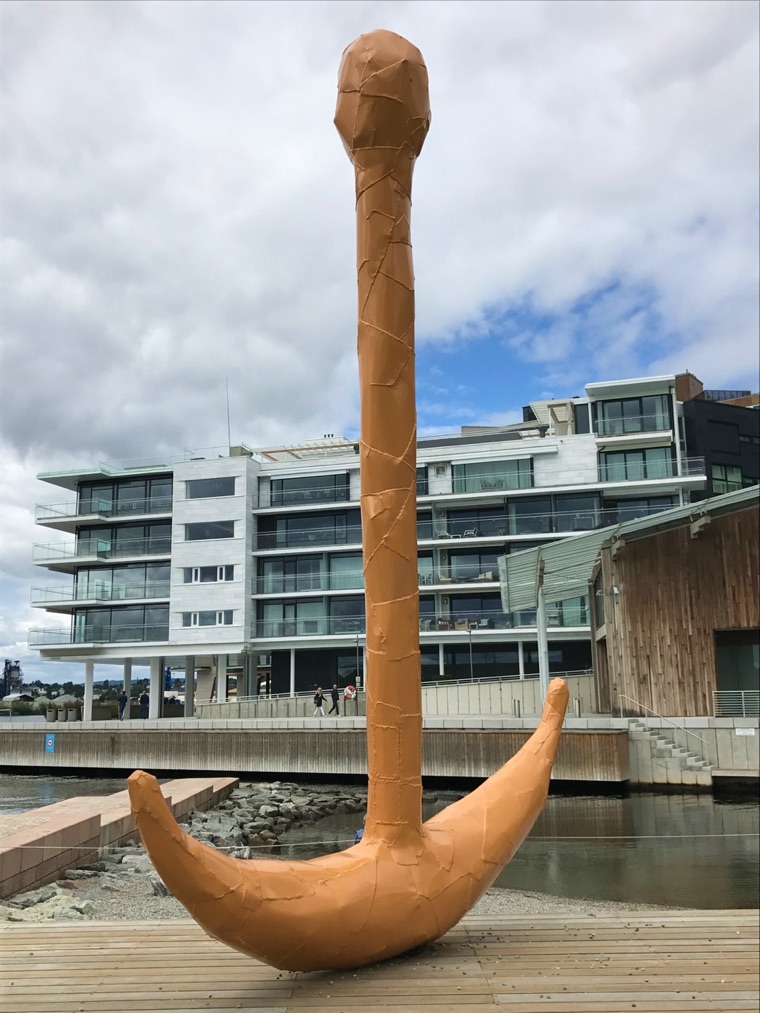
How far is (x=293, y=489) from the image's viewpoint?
37.7 m

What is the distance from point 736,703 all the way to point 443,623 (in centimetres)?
1606

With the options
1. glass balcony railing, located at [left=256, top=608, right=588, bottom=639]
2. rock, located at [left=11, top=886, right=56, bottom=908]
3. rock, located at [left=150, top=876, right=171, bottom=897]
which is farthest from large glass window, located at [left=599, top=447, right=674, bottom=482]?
rock, located at [left=11, top=886, right=56, bottom=908]

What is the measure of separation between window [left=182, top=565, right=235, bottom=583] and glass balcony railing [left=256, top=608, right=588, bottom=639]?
2493 millimetres

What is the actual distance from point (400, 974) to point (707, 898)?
5.69m

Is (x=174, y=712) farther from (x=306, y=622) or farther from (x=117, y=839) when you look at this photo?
(x=117, y=839)

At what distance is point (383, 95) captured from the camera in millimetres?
4695

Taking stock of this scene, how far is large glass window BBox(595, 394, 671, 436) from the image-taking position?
34656 millimetres

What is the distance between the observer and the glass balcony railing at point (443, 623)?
31.5 metres

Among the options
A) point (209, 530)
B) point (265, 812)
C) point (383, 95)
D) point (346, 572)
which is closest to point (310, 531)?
point (346, 572)

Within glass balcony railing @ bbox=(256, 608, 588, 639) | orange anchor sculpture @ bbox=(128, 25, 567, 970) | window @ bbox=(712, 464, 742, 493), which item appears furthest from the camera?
window @ bbox=(712, 464, 742, 493)

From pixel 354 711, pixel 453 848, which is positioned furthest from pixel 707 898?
pixel 354 711

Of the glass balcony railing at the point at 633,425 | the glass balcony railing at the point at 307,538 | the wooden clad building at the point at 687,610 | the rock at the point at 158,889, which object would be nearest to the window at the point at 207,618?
the glass balcony railing at the point at 307,538

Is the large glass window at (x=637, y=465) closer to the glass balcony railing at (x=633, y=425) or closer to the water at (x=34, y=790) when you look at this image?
the glass balcony railing at (x=633, y=425)

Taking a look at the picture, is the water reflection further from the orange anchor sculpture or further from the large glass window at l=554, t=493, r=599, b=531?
the large glass window at l=554, t=493, r=599, b=531
